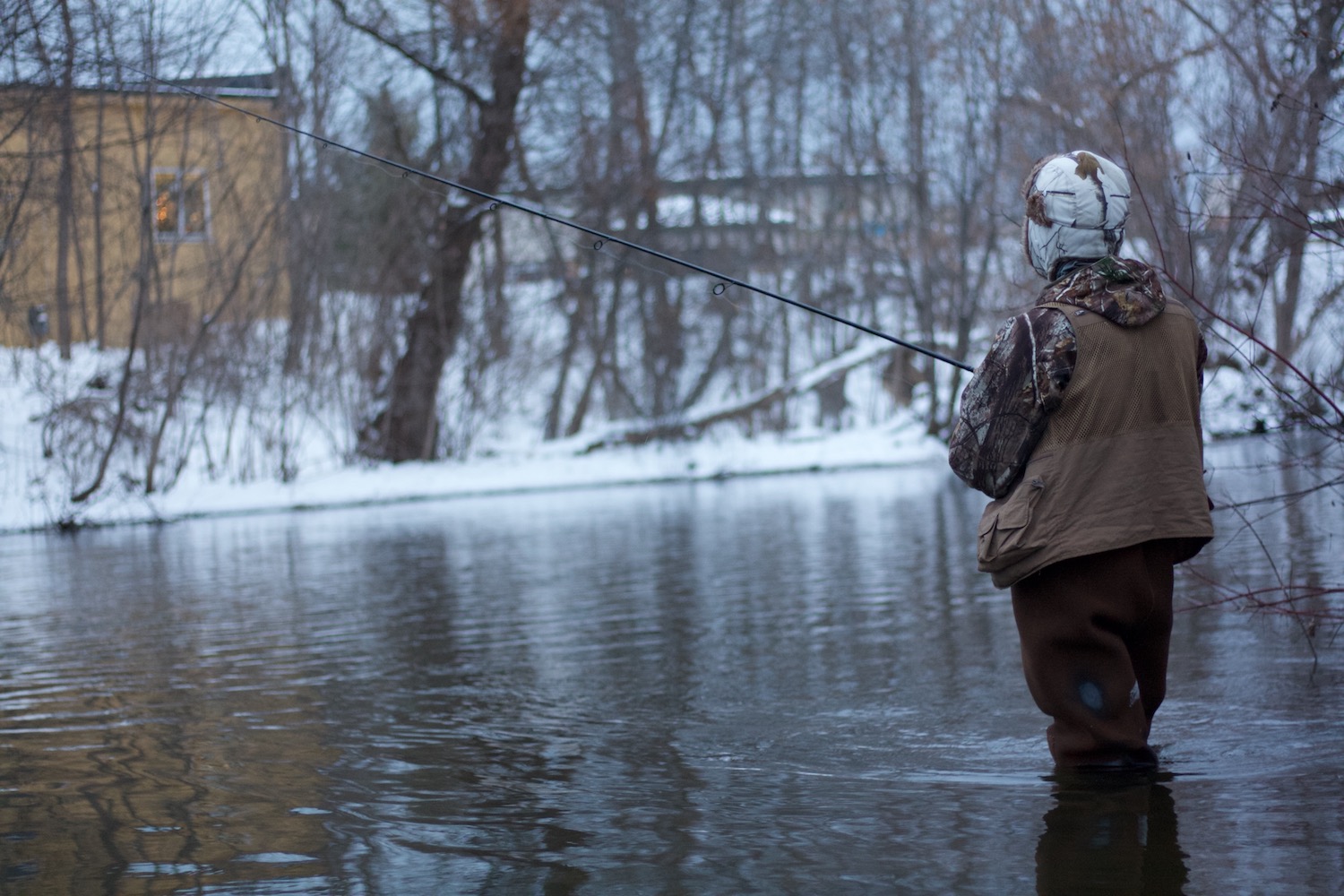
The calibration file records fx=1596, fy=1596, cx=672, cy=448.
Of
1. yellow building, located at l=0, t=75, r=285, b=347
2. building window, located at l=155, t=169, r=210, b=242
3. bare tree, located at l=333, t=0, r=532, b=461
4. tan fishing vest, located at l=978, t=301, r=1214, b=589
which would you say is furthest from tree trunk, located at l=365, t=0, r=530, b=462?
tan fishing vest, located at l=978, t=301, r=1214, b=589

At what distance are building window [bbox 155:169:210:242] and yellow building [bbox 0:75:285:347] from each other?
0.07 ft

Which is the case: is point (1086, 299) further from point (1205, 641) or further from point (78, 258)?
point (78, 258)

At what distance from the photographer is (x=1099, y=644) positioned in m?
3.62

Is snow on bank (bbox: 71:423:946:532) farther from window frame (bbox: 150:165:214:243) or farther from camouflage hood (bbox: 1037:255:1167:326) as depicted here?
camouflage hood (bbox: 1037:255:1167:326)

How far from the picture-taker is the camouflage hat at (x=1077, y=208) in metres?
3.74

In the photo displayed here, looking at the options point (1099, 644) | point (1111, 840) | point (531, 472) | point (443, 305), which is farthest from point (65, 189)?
point (1111, 840)

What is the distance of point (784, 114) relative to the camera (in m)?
31.5

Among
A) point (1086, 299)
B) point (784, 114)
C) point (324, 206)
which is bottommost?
point (1086, 299)

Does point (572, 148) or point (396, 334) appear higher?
point (572, 148)

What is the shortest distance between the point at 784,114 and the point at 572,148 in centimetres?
651

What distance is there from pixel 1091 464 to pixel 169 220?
19.1 m

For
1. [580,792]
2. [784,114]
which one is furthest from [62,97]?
[784,114]

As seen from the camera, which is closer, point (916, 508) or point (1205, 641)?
point (1205, 641)

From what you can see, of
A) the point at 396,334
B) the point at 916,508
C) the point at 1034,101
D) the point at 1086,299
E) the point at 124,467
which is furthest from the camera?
the point at 396,334
